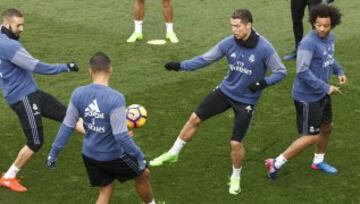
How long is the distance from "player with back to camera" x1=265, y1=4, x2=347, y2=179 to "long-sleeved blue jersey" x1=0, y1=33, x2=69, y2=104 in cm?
292

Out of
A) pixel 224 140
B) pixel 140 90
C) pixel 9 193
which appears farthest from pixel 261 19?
pixel 9 193

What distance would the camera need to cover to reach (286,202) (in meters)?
7.66

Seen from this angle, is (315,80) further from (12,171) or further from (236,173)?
(12,171)

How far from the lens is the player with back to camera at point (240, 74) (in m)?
7.55

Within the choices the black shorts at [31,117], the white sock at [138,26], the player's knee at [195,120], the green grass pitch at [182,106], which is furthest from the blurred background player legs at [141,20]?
the black shorts at [31,117]

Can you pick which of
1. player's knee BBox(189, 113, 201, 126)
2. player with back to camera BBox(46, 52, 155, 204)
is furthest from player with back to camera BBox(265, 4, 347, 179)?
player with back to camera BBox(46, 52, 155, 204)

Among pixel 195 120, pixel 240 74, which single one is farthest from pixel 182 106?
pixel 240 74

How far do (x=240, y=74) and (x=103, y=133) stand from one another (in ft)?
7.03

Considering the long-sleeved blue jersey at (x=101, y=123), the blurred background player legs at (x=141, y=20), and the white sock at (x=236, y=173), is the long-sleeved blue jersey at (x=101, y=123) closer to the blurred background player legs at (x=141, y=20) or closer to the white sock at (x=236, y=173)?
the white sock at (x=236, y=173)

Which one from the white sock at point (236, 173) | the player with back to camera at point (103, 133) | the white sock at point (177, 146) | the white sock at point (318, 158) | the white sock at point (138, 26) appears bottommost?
the white sock at point (318, 158)

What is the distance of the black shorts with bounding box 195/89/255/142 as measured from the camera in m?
7.77

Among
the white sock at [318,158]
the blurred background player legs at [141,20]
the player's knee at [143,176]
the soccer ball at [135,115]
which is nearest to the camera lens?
the player's knee at [143,176]

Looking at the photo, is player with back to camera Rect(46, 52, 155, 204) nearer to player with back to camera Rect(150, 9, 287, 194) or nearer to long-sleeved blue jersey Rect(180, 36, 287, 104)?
player with back to camera Rect(150, 9, 287, 194)

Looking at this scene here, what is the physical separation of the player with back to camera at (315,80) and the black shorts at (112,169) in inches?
90.6
